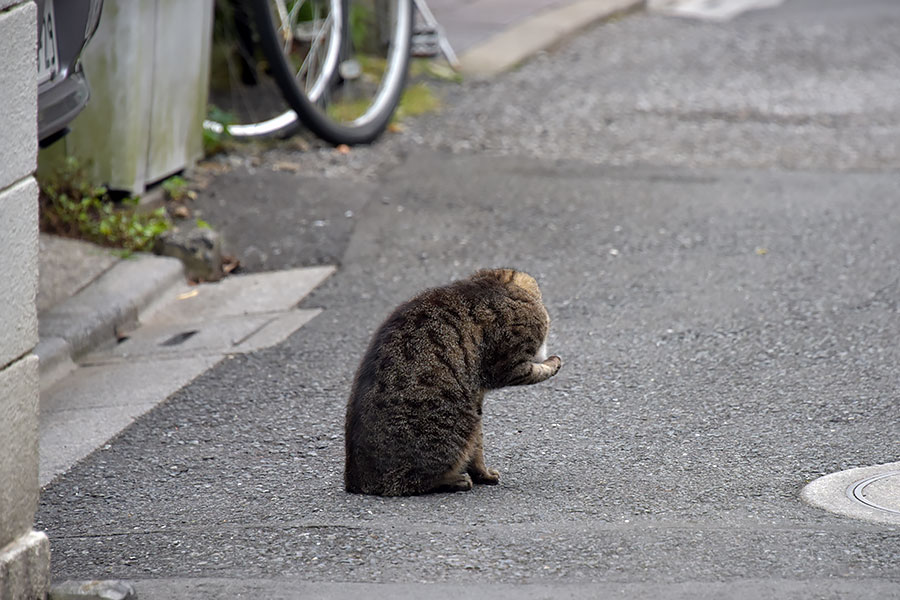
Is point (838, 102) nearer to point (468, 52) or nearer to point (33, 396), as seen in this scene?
point (468, 52)

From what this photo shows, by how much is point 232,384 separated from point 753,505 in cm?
222

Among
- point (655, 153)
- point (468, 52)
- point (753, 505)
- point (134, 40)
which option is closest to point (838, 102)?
point (655, 153)

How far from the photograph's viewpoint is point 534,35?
1036cm

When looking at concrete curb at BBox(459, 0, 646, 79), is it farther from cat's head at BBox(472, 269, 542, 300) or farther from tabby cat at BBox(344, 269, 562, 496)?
tabby cat at BBox(344, 269, 562, 496)

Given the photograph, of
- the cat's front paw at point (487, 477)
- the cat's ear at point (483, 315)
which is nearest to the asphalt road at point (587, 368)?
the cat's front paw at point (487, 477)

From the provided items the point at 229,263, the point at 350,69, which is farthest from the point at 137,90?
the point at 350,69

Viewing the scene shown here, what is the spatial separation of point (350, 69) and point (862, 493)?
18.6 ft

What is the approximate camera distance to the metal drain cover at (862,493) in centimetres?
330

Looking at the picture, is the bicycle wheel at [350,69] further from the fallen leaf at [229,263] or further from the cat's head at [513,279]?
the cat's head at [513,279]

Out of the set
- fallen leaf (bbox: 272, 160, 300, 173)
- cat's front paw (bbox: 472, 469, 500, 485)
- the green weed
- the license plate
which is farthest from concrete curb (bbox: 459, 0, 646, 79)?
→ cat's front paw (bbox: 472, 469, 500, 485)

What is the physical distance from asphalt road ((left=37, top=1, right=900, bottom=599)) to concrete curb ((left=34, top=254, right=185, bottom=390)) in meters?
0.57

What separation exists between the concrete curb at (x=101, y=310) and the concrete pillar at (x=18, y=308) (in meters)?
2.07

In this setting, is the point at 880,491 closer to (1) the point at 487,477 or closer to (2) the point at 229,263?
(1) the point at 487,477

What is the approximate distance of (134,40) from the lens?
5965 mm
